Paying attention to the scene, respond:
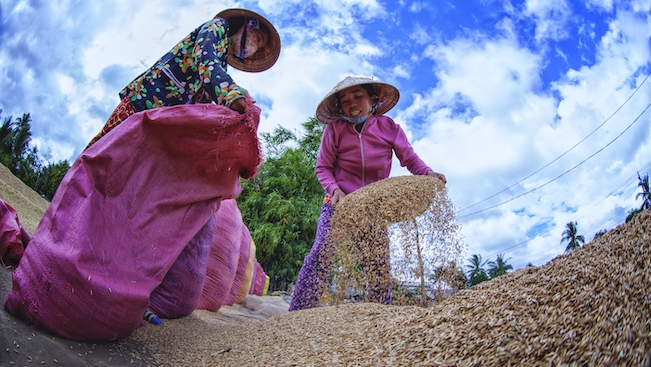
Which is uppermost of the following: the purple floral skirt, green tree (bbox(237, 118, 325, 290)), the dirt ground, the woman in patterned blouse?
green tree (bbox(237, 118, 325, 290))

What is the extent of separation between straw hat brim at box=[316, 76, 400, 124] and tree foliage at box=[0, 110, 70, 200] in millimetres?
12618

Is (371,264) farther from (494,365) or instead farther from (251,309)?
(251,309)

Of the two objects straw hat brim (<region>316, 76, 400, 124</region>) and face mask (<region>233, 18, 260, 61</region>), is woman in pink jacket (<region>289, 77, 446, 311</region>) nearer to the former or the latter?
straw hat brim (<region>316, 76, 400, 124</region>)

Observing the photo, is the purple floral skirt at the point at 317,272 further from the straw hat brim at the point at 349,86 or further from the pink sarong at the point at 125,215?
the pink sarong at the point at 125,215

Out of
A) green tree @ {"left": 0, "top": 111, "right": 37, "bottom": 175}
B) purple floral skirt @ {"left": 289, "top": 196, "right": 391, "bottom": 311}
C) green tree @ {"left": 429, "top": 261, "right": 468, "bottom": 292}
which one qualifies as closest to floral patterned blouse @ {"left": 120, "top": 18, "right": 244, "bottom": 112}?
purple floral skirt @ {"left": 289, "top": 196, "right": 391, "bottom": 311}

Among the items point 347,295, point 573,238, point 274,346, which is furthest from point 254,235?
point 573,238

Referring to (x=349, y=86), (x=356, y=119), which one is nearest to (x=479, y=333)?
(x=356, y=119)

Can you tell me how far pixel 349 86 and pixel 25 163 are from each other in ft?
62.5

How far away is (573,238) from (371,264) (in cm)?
3423

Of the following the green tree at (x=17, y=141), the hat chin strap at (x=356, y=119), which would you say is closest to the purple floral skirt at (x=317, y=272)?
the hat chin strap at (x=356, y=119)

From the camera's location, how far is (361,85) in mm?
3074

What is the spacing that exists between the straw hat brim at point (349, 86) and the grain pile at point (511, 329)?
1.67 meters

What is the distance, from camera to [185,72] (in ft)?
6.89

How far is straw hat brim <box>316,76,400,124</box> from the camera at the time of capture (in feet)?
9.81
